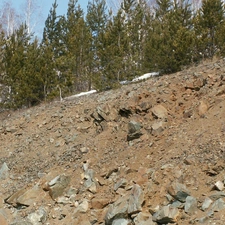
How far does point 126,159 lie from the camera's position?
7.66m

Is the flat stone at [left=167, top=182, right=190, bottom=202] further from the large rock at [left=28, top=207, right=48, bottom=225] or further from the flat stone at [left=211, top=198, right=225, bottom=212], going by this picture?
the large rock at [left=28, top=207, right=48, bottom=225]

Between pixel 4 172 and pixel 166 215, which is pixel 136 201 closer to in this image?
pixel 166 215

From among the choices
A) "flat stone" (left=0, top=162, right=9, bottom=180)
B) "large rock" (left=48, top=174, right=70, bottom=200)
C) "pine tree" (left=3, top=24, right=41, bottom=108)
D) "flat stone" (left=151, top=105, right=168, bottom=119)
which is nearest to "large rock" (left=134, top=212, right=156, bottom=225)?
"large rock" (left=48, top=174, right=70, bottom=200)

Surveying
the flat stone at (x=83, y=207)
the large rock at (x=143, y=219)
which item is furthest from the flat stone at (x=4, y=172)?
the large rock at (x=143, y=219)

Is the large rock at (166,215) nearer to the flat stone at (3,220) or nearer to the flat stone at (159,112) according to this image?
the flat stone at (159,112)

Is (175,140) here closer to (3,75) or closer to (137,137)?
(137,137)

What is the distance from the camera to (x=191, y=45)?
50.8ft

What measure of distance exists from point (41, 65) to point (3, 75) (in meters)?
3.05

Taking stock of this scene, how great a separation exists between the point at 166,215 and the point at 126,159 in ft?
7.66

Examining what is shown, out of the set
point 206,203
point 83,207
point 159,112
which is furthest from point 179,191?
point 159,112

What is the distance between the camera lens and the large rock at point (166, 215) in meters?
5.45

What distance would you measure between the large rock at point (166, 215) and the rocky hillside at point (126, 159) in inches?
0.6

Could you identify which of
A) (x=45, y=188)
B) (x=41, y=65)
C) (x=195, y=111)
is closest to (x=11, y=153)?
(x=45, y=188)

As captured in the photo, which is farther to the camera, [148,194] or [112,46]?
[112,46]
